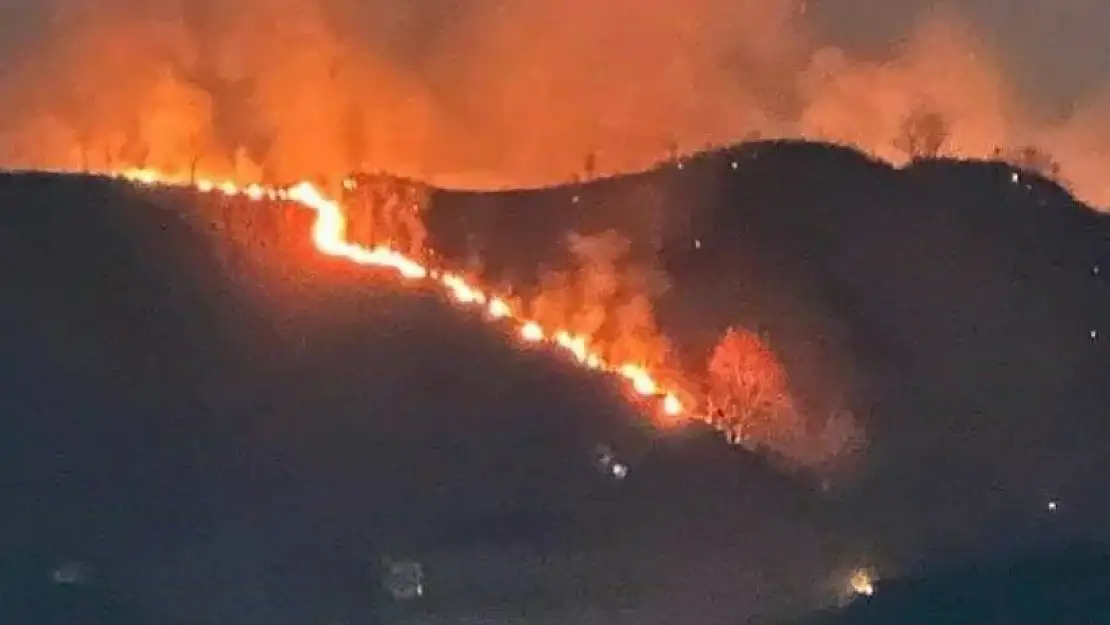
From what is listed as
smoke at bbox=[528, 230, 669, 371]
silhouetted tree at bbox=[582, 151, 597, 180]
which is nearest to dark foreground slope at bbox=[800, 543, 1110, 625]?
smoke at bbox=[528, 230, 669, 371]

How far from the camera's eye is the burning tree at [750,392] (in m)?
1.19

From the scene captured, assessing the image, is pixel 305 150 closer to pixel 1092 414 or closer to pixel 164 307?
pixel 164 307

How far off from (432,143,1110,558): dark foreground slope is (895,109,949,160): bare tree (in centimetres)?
1

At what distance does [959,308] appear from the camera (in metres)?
1.19

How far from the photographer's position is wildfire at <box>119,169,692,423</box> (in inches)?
44.6

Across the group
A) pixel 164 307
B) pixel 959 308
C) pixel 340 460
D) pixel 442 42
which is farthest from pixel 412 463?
pixel 959 308

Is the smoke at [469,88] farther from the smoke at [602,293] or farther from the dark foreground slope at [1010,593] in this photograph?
the dark foreground slope at [1010,593]

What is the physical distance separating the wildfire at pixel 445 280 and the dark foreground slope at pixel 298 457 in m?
0.01

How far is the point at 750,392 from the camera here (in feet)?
3.91

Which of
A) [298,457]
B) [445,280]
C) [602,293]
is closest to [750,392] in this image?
[602,293]

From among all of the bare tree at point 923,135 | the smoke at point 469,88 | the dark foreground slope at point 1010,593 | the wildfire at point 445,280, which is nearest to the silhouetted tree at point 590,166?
the smoke at point 469,88

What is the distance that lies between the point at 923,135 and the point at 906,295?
0.13m

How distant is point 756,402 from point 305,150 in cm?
40

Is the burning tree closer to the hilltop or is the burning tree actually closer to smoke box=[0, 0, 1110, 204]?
the hilltop
